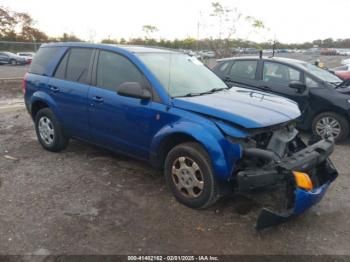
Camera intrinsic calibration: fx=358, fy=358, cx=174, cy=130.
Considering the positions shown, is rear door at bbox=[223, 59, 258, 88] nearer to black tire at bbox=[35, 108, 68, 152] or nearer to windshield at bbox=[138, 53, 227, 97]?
windshield at bbox=[138, 53, 227, 97]

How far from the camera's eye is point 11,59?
98.8 ft

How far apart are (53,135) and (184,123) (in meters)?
2.74

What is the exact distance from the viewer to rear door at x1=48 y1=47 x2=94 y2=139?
5066 millimetres

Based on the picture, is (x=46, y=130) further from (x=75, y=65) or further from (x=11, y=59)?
(x=11, y=59)

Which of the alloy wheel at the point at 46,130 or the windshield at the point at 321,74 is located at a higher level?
the windshield at the point at 321,74

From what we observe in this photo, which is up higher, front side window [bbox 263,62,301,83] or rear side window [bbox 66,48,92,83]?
rear side window [bbox 66,48,92,83]

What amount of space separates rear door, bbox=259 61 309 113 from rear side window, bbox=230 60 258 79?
0.24 meters

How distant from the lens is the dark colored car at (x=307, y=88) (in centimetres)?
676

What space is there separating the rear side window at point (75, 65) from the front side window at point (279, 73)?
4.01m

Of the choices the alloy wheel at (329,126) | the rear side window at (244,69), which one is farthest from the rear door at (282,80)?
the alloy wheel at (329,126)

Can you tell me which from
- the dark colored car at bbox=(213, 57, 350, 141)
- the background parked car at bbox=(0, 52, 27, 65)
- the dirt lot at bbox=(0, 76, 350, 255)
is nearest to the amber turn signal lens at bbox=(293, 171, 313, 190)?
the dirt lot at bbox=(0, 76, 350, 255)

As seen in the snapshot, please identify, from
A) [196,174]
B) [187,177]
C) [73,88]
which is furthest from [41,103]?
[196,174]

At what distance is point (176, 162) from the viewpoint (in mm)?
4031

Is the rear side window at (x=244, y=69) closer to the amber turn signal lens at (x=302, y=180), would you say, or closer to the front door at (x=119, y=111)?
the front door at (x=119, y=111)
